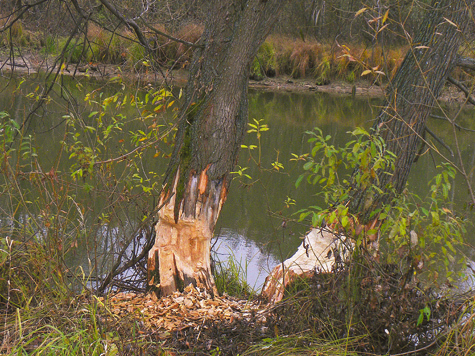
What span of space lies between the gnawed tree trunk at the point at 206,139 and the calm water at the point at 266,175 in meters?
0.32

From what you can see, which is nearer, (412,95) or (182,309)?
(182,309)

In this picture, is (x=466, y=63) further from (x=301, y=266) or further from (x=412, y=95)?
(x=301, y=266)

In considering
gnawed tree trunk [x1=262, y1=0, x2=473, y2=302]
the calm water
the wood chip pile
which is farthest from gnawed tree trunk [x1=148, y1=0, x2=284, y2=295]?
gnawed tree trunk [x1=262, y1=0, x2=473, y2=302]

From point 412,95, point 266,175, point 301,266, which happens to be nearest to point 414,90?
point 412,95

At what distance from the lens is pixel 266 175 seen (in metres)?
7.34

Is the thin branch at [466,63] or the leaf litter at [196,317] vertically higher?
the thin branch at [466,63]

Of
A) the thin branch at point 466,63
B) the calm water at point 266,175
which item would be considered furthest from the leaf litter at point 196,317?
the thin branch at point 466,63

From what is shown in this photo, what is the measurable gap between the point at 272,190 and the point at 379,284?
406 cm

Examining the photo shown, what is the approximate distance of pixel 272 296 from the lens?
3.41m

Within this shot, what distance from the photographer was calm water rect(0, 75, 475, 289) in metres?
4.20

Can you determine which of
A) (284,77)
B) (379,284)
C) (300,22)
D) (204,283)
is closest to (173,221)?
(204,283)

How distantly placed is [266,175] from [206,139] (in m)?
4.11

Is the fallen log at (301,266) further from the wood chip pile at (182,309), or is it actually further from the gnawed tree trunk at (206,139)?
the gnawed tree trunk at (206,139)

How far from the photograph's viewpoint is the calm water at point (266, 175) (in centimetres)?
420
